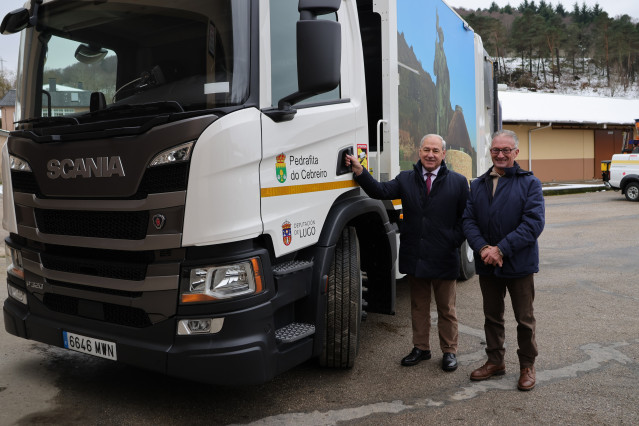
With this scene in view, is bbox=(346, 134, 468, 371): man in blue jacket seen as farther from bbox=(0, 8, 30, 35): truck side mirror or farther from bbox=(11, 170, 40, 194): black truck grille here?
bbox=(0, 8, 30, 35): truck side mirror

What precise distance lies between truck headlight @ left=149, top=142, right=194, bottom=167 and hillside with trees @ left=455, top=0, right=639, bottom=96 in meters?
74.1

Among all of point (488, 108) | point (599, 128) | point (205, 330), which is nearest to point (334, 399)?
point (205, 330)

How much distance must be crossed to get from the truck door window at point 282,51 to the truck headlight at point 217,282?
→ 953 mm

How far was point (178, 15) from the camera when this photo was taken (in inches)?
127

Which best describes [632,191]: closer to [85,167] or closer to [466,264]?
[466,264]

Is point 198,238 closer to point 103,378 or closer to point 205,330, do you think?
point 205,330

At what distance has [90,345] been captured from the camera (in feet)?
10.8

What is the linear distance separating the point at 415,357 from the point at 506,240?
48.4 inches

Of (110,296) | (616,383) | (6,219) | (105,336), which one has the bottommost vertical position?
(616,383)

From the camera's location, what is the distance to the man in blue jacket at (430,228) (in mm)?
4133

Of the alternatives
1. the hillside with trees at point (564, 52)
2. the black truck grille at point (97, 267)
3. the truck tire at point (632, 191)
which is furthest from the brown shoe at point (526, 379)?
the hillside with trees at point (564, 52)

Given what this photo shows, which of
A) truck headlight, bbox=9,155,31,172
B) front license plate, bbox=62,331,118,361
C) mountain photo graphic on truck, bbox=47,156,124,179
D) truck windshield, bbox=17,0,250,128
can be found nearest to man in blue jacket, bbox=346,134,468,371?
truck windshield, bbox=17,0,250,128

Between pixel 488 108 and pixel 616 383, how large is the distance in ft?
16.3

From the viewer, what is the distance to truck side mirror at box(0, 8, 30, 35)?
3.71 m
